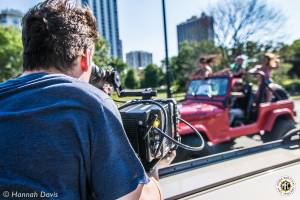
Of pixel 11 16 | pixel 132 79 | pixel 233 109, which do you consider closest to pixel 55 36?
pixel 132 79

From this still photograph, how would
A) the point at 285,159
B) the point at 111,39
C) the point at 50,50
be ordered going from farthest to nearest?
1. the point at 111,39
2. the point at 285,159
3. the point at 50,50

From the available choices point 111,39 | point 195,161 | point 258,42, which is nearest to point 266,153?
→ point 195,161

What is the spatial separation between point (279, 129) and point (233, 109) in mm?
897

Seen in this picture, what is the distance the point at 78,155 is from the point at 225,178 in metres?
1.07

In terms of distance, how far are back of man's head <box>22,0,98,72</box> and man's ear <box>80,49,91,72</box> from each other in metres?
0.02

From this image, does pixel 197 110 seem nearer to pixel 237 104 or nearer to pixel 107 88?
pixel 237 104

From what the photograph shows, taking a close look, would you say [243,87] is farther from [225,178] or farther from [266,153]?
[225,178]

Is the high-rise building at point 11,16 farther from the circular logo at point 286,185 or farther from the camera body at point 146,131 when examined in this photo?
the circular logo at point 286,185

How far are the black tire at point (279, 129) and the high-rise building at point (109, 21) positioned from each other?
4.66 meters

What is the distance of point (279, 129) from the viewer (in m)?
6.49

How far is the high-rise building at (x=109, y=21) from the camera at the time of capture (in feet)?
6.96

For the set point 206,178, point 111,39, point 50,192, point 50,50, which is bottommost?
point 206,178

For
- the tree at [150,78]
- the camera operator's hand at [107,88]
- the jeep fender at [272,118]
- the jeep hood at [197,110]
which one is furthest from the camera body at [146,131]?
the jeep fender at [272,118]

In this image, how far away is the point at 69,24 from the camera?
3.66 ft
